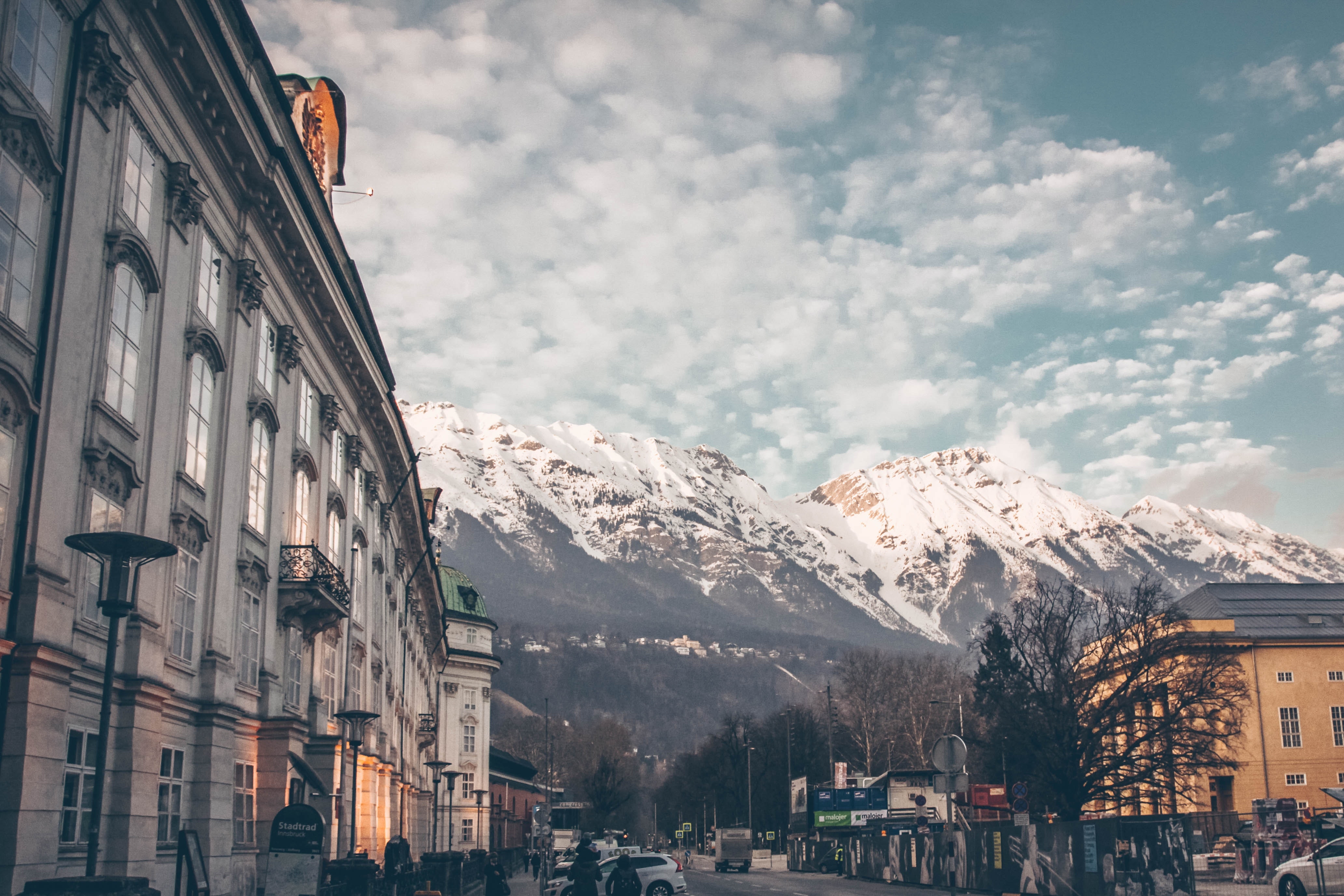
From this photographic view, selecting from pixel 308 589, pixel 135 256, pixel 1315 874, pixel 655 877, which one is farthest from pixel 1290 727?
pixel 135 256

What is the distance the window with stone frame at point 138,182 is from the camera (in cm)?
1892

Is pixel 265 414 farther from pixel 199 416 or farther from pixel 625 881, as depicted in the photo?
pixel 625 881

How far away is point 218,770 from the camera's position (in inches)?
884

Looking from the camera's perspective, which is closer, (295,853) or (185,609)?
(295,853)

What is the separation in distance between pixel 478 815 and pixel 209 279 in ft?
220

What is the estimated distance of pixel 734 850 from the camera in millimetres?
84688

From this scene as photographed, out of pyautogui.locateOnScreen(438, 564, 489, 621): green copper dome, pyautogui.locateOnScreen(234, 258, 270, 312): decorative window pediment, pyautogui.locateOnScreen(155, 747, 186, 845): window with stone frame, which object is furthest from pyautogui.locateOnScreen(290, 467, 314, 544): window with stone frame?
pyautogui.locateOnScreen(438, 564, 489, 621): green copper dome

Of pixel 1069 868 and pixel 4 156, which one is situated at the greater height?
pixel 4 156

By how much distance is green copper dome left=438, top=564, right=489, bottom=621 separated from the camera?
3457 inches

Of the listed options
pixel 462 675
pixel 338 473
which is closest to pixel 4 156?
pixel 338 473

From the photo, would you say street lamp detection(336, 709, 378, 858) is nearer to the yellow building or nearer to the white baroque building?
the white baroque building

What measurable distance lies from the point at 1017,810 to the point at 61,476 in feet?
117

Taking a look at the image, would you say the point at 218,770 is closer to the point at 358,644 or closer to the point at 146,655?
the point at 146,655

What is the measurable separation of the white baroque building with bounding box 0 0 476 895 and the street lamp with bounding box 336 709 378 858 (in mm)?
398
